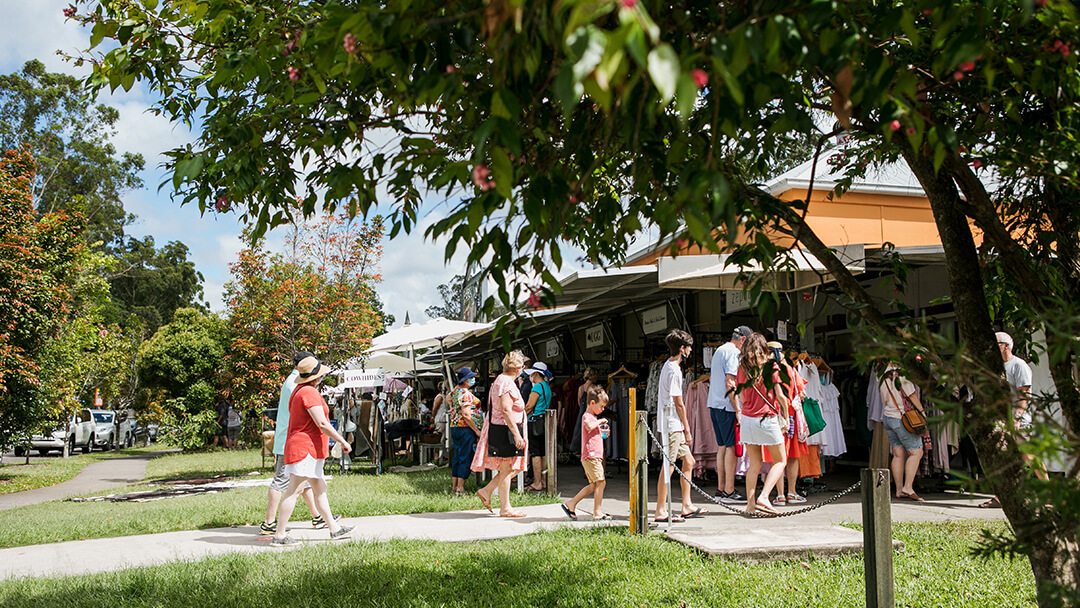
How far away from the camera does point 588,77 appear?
5.40 ft

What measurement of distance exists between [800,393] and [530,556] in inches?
177

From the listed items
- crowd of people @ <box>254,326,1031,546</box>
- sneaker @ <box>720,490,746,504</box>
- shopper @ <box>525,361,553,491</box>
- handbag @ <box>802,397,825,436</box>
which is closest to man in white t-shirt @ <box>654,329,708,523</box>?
crowd of people @ <box>254,326,1031,546</box>

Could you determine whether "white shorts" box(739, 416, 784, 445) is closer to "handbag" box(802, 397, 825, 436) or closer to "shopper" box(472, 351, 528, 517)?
"handbag" box(802, 397, 825, 436)

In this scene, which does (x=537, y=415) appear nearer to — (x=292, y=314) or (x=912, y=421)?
(x=912, y=421)

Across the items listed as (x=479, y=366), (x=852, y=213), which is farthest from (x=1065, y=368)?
(x=479, y=366)

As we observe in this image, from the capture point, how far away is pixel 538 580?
5871 mm

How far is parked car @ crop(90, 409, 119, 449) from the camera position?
120ft

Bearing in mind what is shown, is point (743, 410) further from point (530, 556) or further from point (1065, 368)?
point (1065, 368)

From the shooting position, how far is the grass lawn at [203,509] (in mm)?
8759

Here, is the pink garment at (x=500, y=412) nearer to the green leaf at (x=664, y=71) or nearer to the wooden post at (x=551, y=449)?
the wooden post at (x=551, y=449)

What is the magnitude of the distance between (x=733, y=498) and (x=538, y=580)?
184 inches

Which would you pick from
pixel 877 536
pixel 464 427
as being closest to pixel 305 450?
pixel 464 427

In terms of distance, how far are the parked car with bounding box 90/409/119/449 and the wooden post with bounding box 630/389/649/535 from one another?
35.2 m

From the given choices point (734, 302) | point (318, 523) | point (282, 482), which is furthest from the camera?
point (734, 302)
